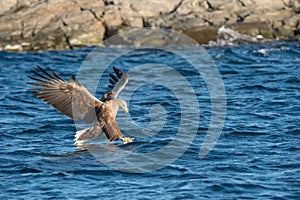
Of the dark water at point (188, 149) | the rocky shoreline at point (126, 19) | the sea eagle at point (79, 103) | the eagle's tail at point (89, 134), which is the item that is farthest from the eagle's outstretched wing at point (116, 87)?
the rocky shoreline at point (126, 19)

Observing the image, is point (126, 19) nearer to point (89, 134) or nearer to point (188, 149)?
point (188, 149)

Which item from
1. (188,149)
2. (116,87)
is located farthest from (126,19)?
(188,149)

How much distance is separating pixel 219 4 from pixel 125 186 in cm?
1415

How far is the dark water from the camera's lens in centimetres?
1065

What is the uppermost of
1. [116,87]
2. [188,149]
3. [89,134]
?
[116,87]

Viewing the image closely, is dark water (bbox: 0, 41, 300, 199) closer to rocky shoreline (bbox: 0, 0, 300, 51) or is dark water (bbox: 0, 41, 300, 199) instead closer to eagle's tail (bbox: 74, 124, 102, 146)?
eagle's tail (bbox: 74, 124, 102, 146)

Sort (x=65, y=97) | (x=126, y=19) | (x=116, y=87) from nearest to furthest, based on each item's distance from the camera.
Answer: (x=65, y=97) < (x=116, y=87) < (x=126, y=19)

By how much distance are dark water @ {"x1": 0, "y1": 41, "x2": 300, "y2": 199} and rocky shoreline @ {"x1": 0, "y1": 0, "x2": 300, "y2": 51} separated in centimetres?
221

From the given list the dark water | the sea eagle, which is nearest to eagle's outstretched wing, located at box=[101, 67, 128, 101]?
the sea eagle

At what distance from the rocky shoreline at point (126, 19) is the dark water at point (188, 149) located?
2209mm

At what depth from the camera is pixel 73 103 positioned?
12.0m

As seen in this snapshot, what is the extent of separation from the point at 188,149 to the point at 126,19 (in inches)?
439

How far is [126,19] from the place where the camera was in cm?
2325

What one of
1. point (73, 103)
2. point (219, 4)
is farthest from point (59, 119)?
point (219, 4)
